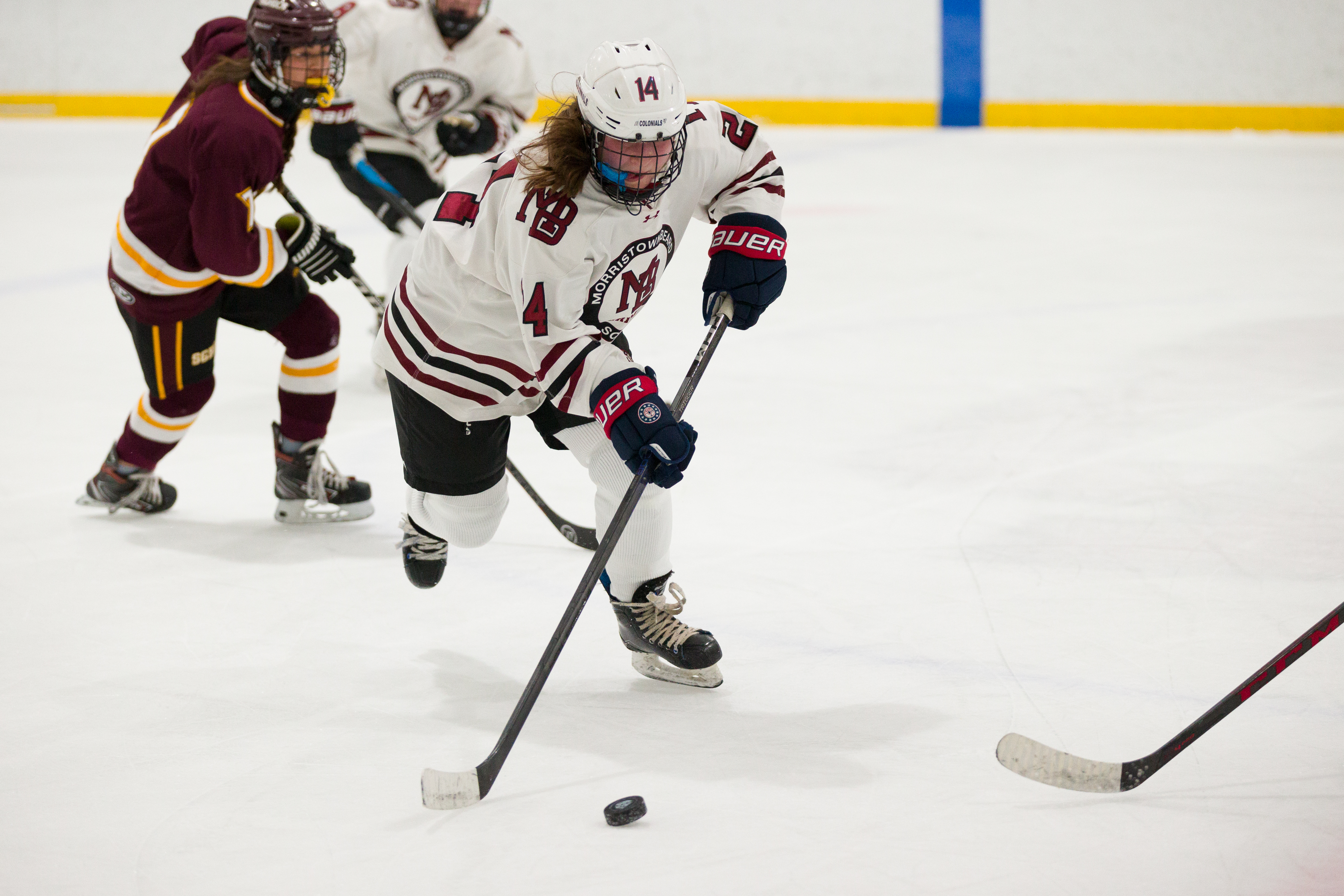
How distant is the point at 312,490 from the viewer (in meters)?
3.01

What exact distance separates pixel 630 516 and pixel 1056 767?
71 cm

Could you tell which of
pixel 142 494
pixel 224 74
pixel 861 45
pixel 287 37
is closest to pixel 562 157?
pixel 287 37

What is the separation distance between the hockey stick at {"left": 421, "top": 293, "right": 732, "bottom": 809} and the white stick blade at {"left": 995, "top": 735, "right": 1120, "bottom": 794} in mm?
623

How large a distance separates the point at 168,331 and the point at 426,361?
0.93 m

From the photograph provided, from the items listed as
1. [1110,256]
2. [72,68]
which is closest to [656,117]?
[1110,256]

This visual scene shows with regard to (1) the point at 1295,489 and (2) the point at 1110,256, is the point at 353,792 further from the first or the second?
(2) the point at 1110,256

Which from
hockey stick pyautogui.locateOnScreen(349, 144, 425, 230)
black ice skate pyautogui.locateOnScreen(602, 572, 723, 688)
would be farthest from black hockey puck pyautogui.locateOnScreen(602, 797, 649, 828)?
hockey stick pyautogui.locateOnScreen(349, 144, 425, 230)

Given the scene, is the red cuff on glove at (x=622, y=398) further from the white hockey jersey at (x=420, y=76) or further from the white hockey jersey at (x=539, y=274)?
the white hockey jersey at (x=420, y=76)

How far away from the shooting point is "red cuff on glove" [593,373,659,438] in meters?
1.93

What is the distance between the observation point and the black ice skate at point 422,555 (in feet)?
7.97

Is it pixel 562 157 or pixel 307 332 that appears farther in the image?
pixel 307 332

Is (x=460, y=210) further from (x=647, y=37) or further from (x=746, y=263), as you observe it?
(x=647, y=37)

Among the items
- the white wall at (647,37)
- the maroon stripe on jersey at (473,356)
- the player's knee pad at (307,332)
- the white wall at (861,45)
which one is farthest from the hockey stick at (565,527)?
the white wall at (647,37)

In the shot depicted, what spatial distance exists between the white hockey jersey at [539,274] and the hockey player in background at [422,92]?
6.43 feet
